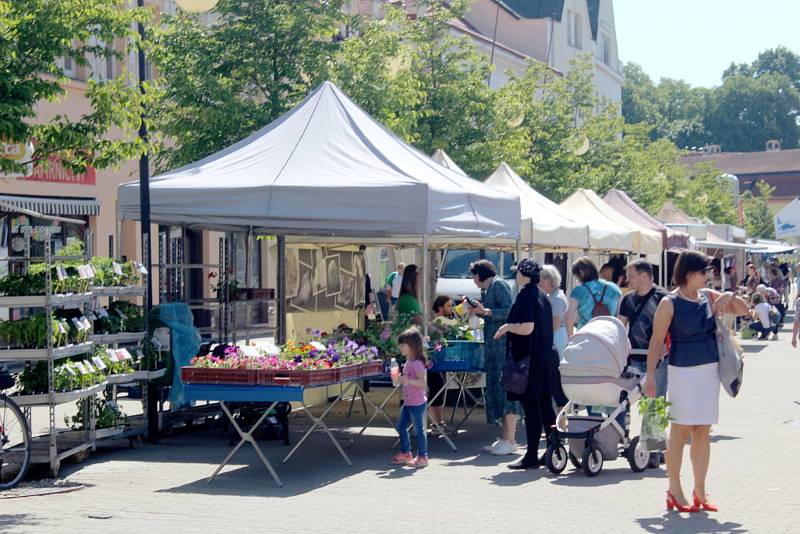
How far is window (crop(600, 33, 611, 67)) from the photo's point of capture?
7156cm

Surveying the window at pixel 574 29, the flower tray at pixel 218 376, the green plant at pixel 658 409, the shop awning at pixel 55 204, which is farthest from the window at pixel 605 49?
the green plant at pixel 658 409

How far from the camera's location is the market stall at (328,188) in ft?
38.9

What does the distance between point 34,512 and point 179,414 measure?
4.29 metres

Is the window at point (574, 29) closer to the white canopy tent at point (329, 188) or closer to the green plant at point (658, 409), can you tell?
the white canopy tent at point (329, 188)

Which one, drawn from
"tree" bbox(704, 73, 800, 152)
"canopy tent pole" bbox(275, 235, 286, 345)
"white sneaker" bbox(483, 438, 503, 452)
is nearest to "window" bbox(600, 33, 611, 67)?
"tree" bbox(704, 73, 800, 152)

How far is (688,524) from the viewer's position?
8734 millimetres

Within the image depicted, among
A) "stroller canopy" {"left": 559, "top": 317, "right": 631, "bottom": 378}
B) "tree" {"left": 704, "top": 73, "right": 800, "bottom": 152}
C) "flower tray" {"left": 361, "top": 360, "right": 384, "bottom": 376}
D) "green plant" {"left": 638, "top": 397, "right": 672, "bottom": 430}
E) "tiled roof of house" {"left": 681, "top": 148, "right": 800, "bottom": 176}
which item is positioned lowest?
"green plant" {"left": 638, "top": 397, "right": 672, "bottom": 430}

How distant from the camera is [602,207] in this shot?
76.3 ft

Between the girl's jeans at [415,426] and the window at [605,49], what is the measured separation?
61764 millimetres

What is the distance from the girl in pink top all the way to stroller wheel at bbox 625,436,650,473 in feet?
5.57

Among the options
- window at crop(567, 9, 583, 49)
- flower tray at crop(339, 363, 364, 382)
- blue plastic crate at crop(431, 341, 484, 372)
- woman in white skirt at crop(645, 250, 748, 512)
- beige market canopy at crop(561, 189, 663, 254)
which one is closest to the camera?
woman in white skirt at crop(645, 250, 748, 512)

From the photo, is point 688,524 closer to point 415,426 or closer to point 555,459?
point 555,459

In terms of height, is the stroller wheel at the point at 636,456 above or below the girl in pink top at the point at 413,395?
below

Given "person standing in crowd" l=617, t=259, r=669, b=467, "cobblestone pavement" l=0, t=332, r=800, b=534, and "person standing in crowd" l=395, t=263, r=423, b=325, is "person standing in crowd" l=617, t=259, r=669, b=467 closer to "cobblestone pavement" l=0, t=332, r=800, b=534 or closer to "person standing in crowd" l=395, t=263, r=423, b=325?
"cobblestone pavement" l=0, t=332, r=800, b=534
